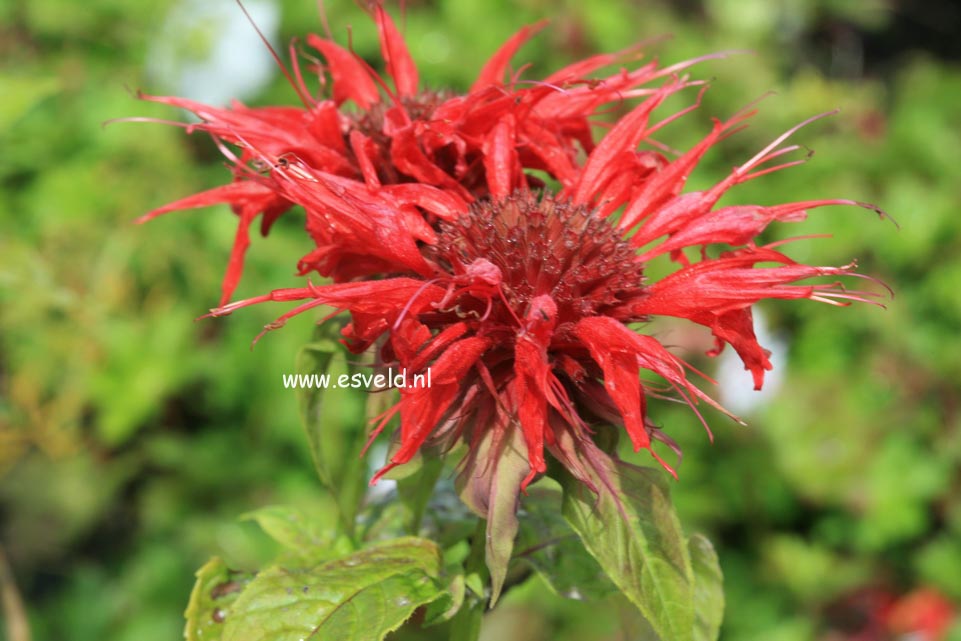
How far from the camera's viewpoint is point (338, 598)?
25.7 inches

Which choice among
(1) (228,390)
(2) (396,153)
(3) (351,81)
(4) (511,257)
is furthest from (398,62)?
(1) (228,390)

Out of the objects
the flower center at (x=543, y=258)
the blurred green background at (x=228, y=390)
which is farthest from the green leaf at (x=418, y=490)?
the blurred green background at (x=228, y=390)

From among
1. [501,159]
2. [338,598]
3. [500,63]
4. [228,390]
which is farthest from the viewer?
[228,390]

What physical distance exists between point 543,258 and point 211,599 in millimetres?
381

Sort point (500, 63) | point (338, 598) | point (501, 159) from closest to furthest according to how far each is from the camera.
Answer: point (338, 598) < point (501, 159) < point (500, 63)

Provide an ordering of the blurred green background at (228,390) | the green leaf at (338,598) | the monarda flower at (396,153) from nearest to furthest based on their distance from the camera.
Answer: the green leaf at (338,598)
the monarda flower at (396,153)
the blurred green background at (228,390)

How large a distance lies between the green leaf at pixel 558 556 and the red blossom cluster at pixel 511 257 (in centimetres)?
12

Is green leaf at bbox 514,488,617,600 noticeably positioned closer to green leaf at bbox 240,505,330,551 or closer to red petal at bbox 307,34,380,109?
green leaf at bbox 240,505,330,551

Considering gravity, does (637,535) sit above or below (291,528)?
above

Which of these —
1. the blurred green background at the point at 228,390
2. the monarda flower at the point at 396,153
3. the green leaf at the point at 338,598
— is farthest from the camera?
the blurred green background at the point at 228,390

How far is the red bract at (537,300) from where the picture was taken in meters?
0.67

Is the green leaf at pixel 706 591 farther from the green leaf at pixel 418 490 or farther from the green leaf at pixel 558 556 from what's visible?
the green leaf at pixel 418 490

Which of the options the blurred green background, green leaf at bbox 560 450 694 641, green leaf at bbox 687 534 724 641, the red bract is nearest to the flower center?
the red bract

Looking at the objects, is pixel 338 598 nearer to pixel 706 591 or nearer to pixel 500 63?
pixel 706 591
